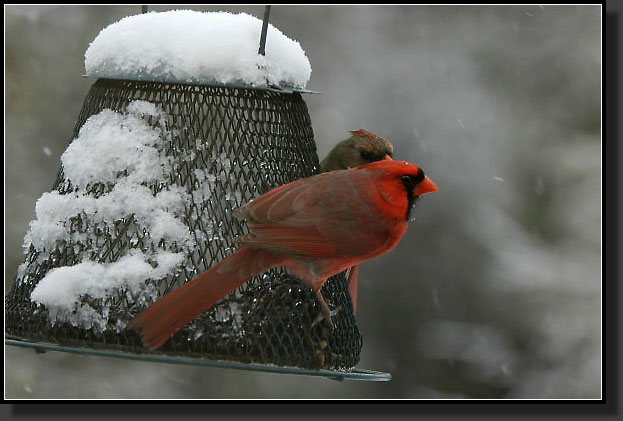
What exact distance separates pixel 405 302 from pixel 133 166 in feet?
13.3

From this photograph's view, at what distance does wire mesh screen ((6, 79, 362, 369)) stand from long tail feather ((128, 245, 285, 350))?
0.65 feet

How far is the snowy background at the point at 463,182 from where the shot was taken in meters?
7.52

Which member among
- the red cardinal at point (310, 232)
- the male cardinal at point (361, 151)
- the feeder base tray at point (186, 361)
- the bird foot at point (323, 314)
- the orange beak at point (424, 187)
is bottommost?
the feeder base tray at point (186, 361)

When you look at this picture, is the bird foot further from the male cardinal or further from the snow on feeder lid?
the snow on feeder lid

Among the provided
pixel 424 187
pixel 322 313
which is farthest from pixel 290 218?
pixel 424 187

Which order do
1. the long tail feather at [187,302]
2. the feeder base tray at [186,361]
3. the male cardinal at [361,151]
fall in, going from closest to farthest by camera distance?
the long tail feather at [187,302]
the feeder base tray at [186,361]
the male cardinal at [361,151]

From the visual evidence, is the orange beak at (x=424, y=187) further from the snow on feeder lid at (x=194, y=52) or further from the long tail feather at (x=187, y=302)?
the long tail feather at (x=187, y=302)

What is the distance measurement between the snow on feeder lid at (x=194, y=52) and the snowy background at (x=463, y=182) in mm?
3345

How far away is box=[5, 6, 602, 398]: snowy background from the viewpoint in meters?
7.52

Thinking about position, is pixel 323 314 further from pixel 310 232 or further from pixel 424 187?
pixel 424 187

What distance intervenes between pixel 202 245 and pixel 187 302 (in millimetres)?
365

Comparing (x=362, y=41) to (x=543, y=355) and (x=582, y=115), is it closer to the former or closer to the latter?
(x=582, y=115)

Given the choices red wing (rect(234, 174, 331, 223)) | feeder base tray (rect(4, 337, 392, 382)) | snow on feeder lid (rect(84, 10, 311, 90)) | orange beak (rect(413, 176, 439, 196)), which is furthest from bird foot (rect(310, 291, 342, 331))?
snow on feeder lid (rect(84, 10, 311, 90))

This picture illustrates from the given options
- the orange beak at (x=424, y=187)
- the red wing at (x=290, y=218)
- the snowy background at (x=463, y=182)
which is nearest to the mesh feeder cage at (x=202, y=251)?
the red wing at (x=290, y=218)
